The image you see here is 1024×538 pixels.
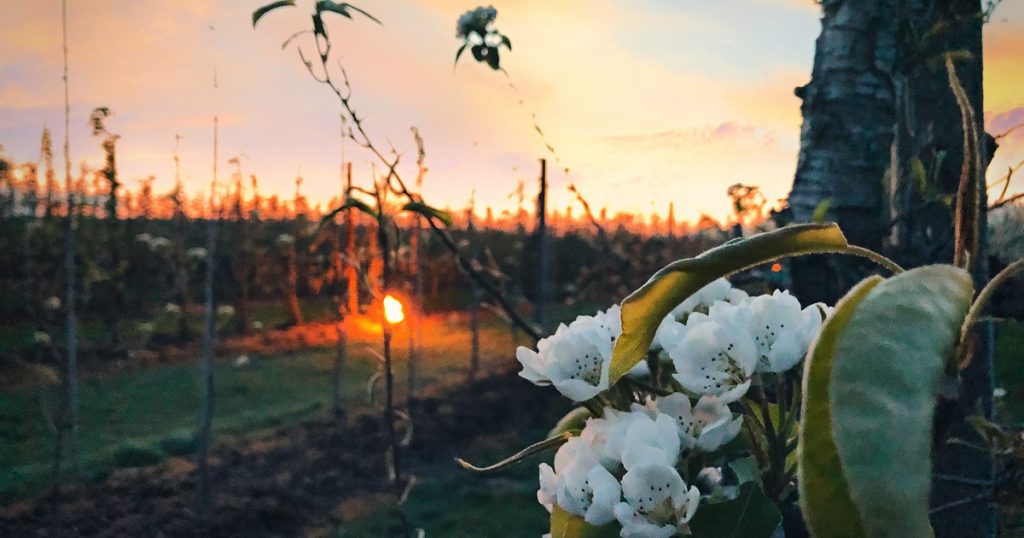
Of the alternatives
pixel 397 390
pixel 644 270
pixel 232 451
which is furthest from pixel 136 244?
pixel 644 270

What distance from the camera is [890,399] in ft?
1.17

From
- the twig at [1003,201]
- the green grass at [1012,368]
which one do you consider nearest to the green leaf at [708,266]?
the twig at [1003,201]

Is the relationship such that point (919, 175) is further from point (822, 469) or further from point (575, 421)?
point (822, 469)

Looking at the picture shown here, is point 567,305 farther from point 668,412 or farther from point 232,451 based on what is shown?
point 668,412

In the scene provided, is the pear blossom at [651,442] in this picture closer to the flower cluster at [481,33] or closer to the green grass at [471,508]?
the flower cluster at [481,33]

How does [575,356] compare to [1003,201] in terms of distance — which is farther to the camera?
[1003,201]

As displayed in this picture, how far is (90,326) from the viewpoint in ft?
23.1

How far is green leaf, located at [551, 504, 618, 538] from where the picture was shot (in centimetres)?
59

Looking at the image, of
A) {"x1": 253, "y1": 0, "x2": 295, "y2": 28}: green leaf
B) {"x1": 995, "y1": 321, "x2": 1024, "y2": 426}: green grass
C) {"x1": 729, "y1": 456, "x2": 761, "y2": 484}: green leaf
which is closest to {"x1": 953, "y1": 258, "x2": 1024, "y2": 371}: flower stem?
{"x1": 729, "y1": 456, "x2": 761, "y2": 484}: green leaf

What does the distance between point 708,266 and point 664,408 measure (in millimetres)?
154

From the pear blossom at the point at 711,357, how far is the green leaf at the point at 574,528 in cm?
12

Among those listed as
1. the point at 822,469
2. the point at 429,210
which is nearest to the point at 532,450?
the point at 822,469

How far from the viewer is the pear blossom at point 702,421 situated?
58 centimetres

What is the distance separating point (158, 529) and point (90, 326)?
14.7 ft
